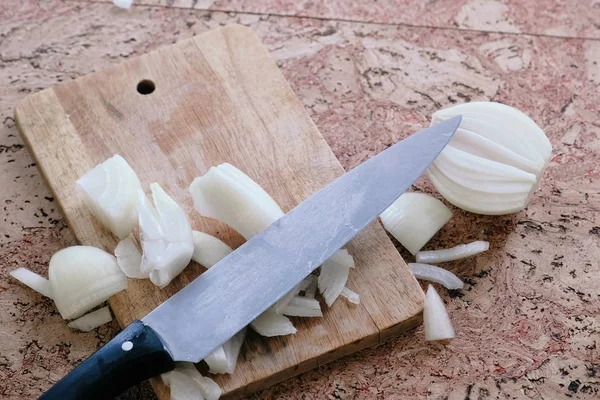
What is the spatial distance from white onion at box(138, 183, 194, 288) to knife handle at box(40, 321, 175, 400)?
0.12m

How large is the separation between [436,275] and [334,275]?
198 millimetres

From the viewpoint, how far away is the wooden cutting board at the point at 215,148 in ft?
4.25

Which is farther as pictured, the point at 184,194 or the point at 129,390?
the point at 184,194

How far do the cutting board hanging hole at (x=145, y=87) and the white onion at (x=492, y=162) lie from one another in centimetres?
61

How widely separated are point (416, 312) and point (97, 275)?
1.83ft

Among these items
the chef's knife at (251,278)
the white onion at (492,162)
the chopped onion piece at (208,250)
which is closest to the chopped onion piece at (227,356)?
the chef's knife at (251,278)

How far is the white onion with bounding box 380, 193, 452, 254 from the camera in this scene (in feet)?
4.63

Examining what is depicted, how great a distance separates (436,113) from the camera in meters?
1.50

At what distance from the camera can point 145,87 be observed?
62.9 inches

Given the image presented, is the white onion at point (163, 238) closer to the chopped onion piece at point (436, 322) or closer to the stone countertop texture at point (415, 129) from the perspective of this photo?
the stone countertop texture at point (415, 129)

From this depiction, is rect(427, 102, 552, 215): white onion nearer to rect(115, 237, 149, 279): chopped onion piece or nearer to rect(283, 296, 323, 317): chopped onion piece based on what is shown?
rect(283, 296, 323, 317): chopped onion piece

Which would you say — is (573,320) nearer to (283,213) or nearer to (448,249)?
(448,249)

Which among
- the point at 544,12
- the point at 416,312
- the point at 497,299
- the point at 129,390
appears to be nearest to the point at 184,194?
the point at 129,390

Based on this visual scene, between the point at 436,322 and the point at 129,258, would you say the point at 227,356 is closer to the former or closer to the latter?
the point at 129,258
